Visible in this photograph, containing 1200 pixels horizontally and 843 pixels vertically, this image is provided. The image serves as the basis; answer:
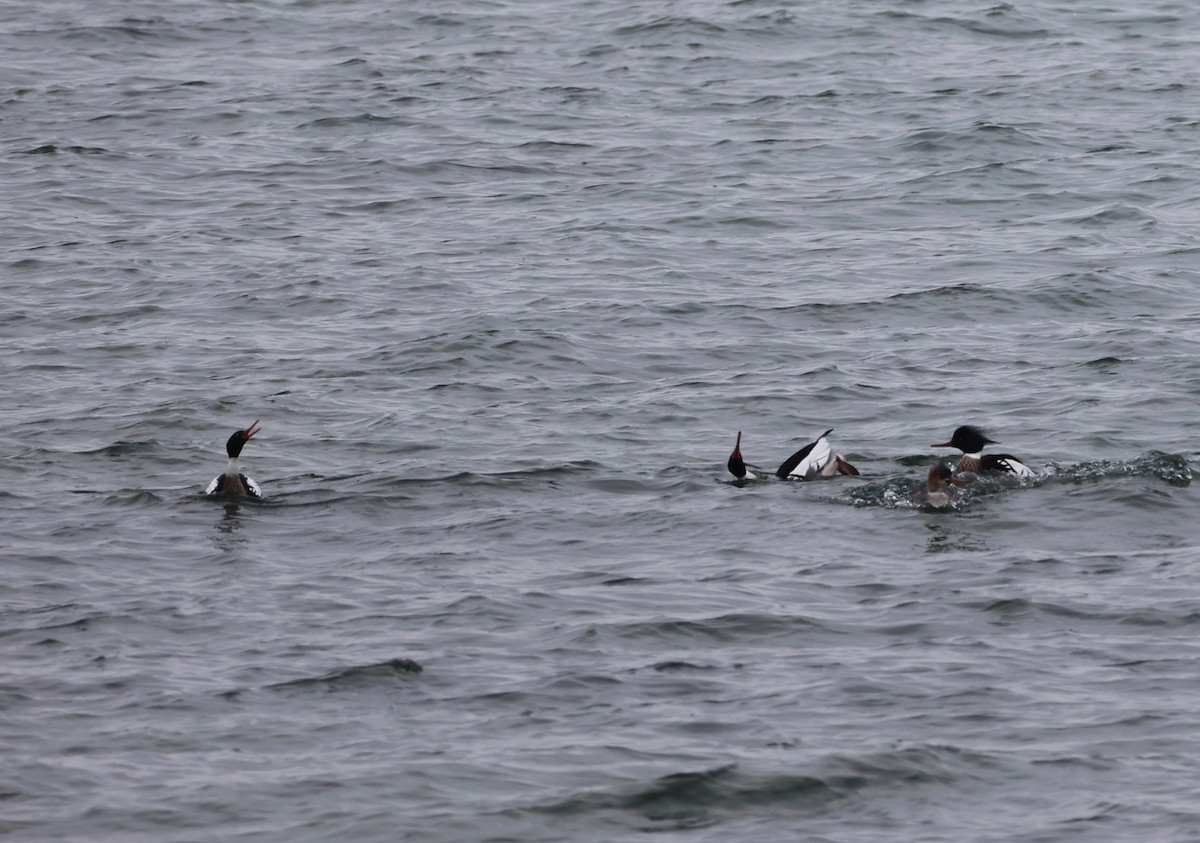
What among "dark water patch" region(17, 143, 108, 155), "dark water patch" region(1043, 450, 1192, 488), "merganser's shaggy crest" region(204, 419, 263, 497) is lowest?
"merganser's shaggy crest" region(204, 419, 263, 497)

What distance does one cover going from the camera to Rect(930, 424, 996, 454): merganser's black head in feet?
46.8

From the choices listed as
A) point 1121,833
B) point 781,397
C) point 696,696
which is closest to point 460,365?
point 781,397

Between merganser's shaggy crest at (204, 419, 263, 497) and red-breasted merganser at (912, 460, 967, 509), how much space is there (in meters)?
4.79

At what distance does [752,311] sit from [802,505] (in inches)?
216

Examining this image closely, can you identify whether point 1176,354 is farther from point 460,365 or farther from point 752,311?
point 460,365

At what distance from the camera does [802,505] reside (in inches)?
534

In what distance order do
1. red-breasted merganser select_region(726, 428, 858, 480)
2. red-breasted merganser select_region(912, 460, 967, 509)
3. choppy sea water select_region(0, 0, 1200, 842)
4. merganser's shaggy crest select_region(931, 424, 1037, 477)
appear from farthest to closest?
red-breasted merganser select_region(726, 428, 858, 480)
merganser's shaggy crest select_region(931, 424, 1037, 477)
red-breasted merganser select_region(912, 460, 967, 509)
choppy sea water select_region(0, 0, 1200, 842)

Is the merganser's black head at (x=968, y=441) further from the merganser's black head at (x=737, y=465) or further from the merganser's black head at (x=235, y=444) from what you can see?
the merganser's black head at (x=235, y=444)

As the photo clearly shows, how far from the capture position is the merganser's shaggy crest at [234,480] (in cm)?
1374

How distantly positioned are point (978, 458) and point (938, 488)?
0.82m

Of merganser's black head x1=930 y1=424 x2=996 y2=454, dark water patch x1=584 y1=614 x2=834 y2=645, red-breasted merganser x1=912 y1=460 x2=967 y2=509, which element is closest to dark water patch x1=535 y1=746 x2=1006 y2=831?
dark water patch x1=584 y1=614 x2=834 y2=645

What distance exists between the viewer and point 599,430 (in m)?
15.4

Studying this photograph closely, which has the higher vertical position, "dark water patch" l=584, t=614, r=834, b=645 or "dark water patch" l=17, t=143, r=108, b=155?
"dark water patch" l=17, t=143, r=108, b=155

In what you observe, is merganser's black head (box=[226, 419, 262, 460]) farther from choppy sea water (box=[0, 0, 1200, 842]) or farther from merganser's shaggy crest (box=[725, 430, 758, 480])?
merganser's shaggy crest (box=[725, 430, 758, 480])
